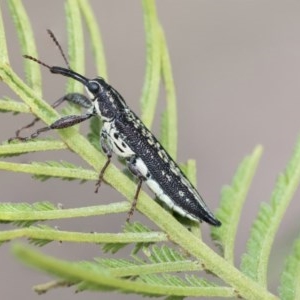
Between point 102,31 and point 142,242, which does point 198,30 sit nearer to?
point 102,31

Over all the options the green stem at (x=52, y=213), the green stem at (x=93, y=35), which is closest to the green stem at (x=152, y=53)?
the green stem at (x=93, y=35)

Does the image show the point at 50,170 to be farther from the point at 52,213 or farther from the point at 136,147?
the point at 136,147

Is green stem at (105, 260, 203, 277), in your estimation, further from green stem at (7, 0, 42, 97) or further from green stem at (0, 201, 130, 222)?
green stem at (7, 0, 42, 97)

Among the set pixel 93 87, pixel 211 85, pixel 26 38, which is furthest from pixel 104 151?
pixel 211 85

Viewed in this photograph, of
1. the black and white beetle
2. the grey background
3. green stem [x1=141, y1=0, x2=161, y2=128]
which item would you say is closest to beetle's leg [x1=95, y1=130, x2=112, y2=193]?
the black and white beetle

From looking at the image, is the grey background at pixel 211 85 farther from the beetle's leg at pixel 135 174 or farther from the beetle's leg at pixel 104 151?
the beetle's leg at pixel 104 151

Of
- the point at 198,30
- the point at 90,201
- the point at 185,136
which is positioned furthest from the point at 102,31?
the point at 90,201
